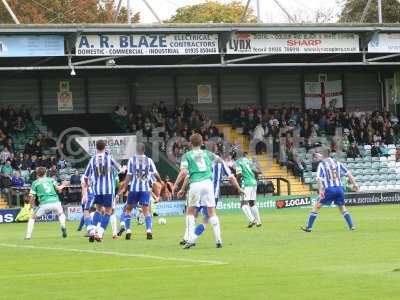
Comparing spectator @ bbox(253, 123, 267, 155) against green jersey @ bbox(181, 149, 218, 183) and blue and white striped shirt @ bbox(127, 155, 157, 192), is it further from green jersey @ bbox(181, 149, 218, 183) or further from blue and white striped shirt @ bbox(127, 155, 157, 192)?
green jersey @ bbox(181, 149, 218, 183)

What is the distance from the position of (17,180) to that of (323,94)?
19.8 meters

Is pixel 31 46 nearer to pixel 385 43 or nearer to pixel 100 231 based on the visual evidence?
pixel 385 43

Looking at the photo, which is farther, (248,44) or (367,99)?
(367,99)

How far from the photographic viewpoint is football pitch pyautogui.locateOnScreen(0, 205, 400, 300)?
11836 mm

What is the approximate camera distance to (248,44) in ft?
137

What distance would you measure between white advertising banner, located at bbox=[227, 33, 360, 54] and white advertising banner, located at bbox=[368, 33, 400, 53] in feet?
2.39

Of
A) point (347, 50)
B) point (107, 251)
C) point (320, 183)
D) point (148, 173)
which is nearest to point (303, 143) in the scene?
point (347, 50)

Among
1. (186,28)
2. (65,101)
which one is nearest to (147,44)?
(186,28)

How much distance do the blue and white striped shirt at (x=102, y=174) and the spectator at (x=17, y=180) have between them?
1732 cm

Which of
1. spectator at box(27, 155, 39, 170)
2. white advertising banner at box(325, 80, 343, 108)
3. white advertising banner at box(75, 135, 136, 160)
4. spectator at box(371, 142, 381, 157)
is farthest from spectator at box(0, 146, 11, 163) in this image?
white advertising banner at box(325, 80, 343, 108)

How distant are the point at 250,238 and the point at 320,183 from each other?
3161 mm

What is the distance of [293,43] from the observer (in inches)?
1681

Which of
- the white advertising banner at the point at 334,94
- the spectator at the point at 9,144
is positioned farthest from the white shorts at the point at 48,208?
the white advertising banner at the point at 334,94

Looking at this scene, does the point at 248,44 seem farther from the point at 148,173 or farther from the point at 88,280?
the point at 88,280
